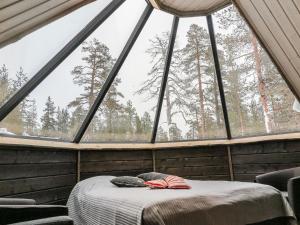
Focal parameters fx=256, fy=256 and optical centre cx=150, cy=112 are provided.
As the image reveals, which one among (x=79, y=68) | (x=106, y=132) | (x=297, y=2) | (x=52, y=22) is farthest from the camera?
(x=106, y=132)

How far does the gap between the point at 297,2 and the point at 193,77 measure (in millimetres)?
2180

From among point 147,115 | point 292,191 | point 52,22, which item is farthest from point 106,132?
point 292,191

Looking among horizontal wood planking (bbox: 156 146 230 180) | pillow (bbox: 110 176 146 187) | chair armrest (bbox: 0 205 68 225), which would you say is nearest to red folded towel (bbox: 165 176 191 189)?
pillow (bbox: 110 176 146 187)

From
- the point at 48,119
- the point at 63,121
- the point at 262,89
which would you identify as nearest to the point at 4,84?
the point at 48,119

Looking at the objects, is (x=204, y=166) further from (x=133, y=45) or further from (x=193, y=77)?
(x=133, y=45)

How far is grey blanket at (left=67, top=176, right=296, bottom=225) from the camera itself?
1712mm

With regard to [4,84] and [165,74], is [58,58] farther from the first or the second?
[165,74]

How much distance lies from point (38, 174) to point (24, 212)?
6.37ft

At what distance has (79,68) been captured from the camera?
3650mm

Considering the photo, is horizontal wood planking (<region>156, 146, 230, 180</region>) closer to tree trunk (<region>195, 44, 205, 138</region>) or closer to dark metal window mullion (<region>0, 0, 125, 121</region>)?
tree trunk (<region>195, 44, 205, 138</region>)

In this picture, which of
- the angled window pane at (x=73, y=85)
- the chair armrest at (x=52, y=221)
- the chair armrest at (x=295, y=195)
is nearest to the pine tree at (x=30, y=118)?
the angled window pane at (x=73, y=85)

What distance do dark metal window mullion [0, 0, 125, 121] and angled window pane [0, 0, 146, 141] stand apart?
0.09m

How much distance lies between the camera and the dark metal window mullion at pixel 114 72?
3688mm

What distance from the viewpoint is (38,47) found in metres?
2.94
